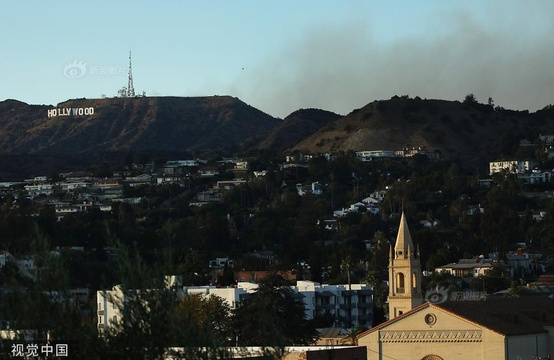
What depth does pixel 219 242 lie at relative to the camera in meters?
146

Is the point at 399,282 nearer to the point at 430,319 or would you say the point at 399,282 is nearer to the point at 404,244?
the point at 404,244

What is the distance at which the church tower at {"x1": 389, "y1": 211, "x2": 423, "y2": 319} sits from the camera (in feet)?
230

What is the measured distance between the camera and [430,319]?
209 feet

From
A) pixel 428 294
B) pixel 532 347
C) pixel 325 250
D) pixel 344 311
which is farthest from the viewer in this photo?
pixel 325 250

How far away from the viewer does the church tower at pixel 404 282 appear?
230 ft

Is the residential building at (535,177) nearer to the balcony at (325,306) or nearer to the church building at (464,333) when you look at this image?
the balcony at (325,306)

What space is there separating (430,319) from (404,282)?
7687mm

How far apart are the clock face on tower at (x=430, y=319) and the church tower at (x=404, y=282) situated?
5.71 meters

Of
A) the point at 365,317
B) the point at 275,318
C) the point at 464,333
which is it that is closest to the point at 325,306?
the point at 365,317

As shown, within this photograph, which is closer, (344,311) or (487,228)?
(344,311)

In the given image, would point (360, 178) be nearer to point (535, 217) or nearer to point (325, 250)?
point (535, 217)

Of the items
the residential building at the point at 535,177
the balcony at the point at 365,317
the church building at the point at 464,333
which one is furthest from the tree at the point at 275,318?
the residential building at the point at 535,177

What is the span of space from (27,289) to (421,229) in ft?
394

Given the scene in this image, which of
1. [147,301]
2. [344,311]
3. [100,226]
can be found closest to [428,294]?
[344,311]
